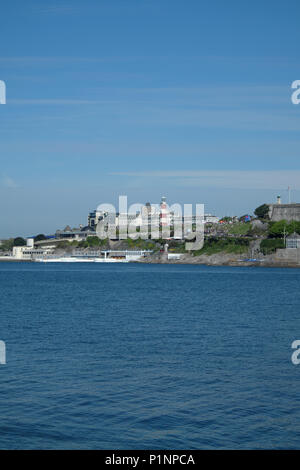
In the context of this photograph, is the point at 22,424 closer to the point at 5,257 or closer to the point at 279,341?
the point at 279,341

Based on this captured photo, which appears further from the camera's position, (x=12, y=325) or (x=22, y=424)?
(x=12, y=325)

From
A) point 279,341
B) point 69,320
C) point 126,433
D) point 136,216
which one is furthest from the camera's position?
point 136,216

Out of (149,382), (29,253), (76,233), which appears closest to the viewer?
(149,382)

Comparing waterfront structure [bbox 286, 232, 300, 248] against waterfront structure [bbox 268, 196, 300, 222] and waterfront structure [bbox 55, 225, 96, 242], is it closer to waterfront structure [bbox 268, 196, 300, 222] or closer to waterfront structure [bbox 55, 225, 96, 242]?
waterfront structure [bbox 268, 196, 300, 222]

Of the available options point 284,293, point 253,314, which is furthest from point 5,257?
point 253,314

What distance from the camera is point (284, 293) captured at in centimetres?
2928

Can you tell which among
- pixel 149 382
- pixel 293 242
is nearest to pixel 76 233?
pixel 293 242

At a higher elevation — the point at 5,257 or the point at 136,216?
the point at 136,216

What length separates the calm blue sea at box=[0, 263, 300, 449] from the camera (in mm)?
7449

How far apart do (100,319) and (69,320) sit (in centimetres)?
94

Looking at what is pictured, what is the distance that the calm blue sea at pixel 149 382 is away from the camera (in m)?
7.45

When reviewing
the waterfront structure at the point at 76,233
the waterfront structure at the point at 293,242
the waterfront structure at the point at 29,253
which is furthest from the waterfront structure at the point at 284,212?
the waterfront structure at the point at 29,253

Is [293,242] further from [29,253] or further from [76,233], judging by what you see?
[76,233]

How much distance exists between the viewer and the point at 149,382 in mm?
9867
